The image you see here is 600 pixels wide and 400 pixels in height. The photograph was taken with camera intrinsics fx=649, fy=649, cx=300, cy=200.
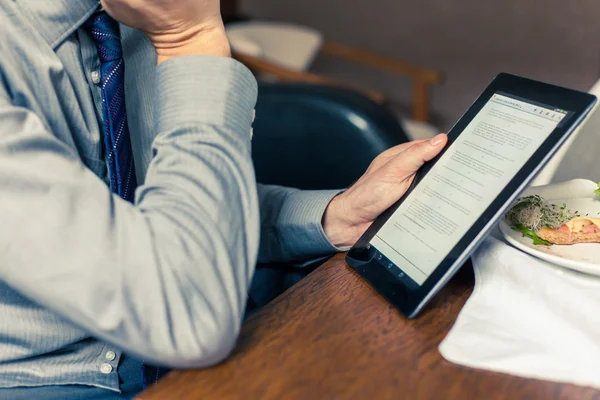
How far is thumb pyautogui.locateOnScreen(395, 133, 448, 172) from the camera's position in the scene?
72 cm

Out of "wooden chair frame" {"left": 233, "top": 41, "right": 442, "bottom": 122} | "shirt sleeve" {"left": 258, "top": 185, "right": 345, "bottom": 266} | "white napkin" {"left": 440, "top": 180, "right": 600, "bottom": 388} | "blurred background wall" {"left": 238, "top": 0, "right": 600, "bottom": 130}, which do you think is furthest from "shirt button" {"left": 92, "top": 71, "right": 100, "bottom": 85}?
"blurred background wall" {"left": 238, "top": 0, "right": 600, "bottom": 130}

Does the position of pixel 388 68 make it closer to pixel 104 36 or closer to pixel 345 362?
pixel 104 36

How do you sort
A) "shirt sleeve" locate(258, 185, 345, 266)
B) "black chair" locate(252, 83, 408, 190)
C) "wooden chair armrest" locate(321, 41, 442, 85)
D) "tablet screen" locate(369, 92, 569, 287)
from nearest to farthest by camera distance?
1. "tablet screen" locate(369, 92, 569, 287)
2. "shirt sleeve" locate(258, 185, 345, 266)
3. "black chair" locate(252, 83, 408, 190)
4. "wooden chair armrest" locate(321, 41, 442, 85)

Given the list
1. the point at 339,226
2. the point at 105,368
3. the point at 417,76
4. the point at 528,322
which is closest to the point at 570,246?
the point at 528,322

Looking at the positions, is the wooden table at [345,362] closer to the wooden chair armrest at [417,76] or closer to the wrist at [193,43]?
the wrist at [193,43]

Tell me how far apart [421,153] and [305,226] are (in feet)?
0.65

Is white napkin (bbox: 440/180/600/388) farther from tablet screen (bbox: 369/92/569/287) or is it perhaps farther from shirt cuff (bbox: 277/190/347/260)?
shirt cuff (bbox: 277/190/347/260)

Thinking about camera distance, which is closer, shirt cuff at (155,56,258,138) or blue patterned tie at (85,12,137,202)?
shirt cuff at (155,56,258,138)

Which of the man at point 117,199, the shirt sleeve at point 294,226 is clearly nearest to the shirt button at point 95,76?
the man at point 117,199

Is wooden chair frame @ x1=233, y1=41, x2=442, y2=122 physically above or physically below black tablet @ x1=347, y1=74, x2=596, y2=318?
below

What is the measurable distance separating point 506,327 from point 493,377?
0.07 meters

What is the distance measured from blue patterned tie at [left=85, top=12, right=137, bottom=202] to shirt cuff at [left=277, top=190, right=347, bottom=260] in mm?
226

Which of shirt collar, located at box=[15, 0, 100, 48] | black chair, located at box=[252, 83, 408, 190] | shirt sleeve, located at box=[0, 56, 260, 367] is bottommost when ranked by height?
black chair, located at box=[252, 83, 408, 190]

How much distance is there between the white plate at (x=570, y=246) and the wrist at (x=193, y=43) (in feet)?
1.23
